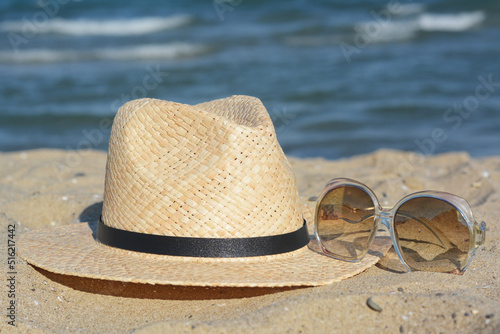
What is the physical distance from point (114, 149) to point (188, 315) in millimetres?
846

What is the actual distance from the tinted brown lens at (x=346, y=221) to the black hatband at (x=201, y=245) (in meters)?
0.22

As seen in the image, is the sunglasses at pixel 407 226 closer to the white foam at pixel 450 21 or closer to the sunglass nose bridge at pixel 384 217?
the sunglass nose bridge at pixel 384 217

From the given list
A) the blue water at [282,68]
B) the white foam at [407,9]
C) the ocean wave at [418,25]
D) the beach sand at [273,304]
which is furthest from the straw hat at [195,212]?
the white foam at [407,9]

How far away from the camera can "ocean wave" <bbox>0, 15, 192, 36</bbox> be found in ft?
50.3

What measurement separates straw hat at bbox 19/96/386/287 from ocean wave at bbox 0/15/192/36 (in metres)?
13.1

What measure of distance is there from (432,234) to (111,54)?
11.2 meters

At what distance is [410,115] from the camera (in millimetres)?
7668

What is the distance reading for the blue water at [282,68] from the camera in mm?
7273

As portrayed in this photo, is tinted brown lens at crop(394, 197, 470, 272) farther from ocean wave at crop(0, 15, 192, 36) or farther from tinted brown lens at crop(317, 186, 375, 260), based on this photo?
ocean wave at crop(0, 15, 192, 36)

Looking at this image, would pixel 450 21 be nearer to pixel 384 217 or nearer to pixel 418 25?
pixel 418 25

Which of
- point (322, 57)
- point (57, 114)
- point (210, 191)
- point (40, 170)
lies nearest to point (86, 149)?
point (40, 170)

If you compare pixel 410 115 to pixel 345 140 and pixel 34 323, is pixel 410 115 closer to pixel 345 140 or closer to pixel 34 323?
pixel 345 140

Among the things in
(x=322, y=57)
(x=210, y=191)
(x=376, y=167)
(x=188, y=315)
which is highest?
(x=210, y=191)

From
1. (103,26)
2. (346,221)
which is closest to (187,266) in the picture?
(346,221)
